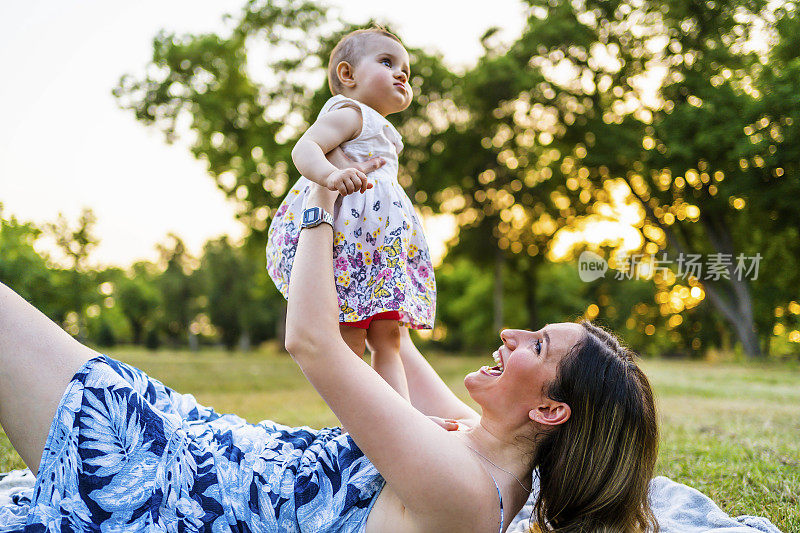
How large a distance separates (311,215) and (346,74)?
1.09 meters

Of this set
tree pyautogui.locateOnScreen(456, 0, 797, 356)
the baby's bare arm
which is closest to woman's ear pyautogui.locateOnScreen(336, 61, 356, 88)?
the baby's bare arm

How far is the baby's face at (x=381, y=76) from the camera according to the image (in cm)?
263

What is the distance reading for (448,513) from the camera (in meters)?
1.64

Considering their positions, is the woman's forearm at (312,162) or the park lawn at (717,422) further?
the park lawn at (717,422)

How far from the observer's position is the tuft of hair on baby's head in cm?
270

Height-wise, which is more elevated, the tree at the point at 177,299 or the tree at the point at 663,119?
the tree at the point at 663,119

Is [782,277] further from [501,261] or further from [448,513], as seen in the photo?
[448,513]

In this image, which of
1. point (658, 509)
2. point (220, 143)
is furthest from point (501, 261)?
point (658, 509)

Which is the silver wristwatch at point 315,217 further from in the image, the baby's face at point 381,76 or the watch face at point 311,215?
the baby's face at point 381,76

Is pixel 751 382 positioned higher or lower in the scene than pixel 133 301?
higher

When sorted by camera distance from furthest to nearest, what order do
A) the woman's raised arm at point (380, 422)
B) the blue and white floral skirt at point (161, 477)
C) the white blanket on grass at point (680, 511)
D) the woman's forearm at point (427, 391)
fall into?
the woman's forearm at point (427, 391) → the white blanket on grass at point (680, 511) → the blue and white floral skirt at point (161, 477) → the woman's raised arm at point (380, 422)

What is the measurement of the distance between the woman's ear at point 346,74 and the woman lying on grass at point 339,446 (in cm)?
90

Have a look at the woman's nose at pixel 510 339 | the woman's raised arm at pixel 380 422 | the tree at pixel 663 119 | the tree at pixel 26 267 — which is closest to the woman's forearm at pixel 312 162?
the woman's raised arm at pixel 380 422

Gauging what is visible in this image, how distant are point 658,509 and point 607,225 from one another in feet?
60.7
